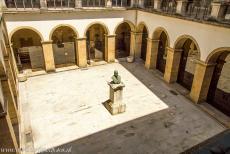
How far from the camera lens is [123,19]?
19391 mm

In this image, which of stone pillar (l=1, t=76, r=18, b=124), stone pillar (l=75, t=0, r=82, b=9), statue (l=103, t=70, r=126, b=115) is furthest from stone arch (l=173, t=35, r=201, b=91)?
stone pillar (l=1, t=76, r=18, b=124)

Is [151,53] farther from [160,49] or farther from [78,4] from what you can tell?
[78,4]

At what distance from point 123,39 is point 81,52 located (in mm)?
8077

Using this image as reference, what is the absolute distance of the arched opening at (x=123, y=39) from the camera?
24.3 m

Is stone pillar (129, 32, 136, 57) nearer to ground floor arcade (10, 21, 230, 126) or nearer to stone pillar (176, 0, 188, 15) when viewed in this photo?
ground floor arcade (10, 21, 230, 126)

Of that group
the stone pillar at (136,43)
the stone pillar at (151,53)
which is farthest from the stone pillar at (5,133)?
the stone pillar at (136,43)

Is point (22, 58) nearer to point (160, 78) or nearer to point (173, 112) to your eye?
point (160, 78)

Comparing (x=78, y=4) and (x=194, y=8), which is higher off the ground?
(x=78, y=4)

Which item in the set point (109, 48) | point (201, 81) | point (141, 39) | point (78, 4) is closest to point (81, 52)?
point (109, 48)

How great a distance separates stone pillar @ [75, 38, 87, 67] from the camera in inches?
719

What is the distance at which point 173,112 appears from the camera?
43.0 feet

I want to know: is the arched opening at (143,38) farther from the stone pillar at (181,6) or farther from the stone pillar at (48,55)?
the stone pillar at (48,55)

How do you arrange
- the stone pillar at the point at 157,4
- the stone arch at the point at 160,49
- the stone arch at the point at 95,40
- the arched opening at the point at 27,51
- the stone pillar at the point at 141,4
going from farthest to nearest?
the stone arch at the point at 95,40 < the stone pillar at the point at 141,4 < the stone arch at the point at 160,49 < the arched opening at the point at 27,51 < the stone pillar at the point at 157,4

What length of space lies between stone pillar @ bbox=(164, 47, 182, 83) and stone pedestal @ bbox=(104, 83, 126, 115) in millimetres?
5914
